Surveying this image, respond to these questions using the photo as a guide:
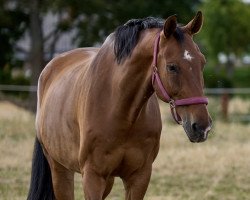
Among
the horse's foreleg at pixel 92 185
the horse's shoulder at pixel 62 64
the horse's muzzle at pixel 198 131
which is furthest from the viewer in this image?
the horse's shoulder at pixel 62 64

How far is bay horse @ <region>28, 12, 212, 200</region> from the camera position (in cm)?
425

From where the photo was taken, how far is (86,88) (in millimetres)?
5031

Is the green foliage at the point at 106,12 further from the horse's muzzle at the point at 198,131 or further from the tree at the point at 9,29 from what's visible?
the horse's muzzle at the point at 198,131

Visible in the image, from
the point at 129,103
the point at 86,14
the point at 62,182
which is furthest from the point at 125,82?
the point at 86,14

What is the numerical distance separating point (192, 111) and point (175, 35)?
1.60 ft

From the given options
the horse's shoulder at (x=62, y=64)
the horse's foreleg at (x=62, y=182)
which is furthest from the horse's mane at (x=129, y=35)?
the horse's foreleg at (x=62, y=182)

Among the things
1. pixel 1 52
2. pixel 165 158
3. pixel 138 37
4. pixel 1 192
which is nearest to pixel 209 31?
pixel 1 52

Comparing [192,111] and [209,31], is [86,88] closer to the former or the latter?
[192,111]

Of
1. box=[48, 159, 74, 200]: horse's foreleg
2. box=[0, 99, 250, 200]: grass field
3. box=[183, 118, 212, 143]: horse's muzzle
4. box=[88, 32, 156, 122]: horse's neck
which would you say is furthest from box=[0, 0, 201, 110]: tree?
box=[183, 118, 212, 143]: horse's muzzle

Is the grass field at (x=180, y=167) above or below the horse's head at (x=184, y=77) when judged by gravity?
below

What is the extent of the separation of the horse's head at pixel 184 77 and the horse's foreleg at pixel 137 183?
0.72m

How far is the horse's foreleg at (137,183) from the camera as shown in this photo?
4.91 m

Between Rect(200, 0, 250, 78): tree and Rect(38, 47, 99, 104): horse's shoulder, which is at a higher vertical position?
Rect(38, 47, 99, 104): horse's shoulder

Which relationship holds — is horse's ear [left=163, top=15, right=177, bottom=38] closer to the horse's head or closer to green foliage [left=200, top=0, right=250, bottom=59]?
the horse's head
